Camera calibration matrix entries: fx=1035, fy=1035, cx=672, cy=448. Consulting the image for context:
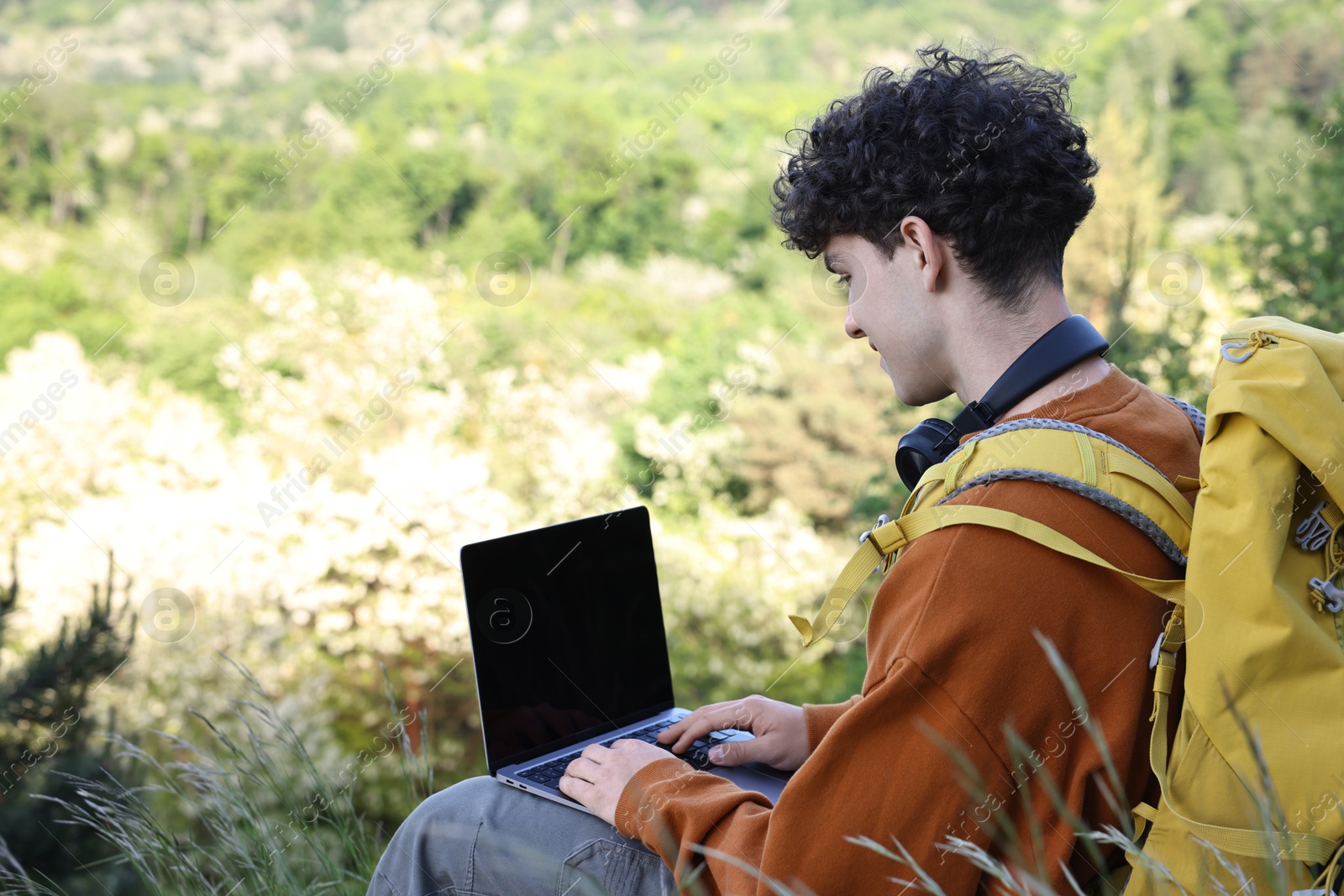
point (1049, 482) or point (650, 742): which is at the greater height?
point (1049, 482)

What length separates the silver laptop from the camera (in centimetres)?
143

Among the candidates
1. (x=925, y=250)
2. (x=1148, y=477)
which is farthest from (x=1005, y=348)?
→ (x=1148, y=477)

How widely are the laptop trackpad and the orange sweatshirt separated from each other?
339 millimetres

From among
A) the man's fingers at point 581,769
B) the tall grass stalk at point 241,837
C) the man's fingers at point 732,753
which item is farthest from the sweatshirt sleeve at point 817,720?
the tall grass stalk at point 241,837

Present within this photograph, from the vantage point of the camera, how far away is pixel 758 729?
1519 mm

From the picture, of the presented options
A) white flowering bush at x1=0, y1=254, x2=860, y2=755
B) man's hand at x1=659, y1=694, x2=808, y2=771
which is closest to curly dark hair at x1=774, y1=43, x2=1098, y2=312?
man's hand at x1=659, y1=694, x2=808, y2=771

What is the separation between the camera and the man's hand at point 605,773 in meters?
1.25

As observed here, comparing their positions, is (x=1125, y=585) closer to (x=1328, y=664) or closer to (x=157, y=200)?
(x=1328, y=664)

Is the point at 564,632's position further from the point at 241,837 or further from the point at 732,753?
the point at 241,837

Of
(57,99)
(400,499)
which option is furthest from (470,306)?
(57,99)

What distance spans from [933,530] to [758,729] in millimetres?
560

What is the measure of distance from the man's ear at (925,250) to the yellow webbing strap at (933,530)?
1.14ft

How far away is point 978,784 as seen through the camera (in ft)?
3.19

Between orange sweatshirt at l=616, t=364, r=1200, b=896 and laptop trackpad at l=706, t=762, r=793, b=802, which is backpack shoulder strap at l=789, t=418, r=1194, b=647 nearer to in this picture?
orange sweatshirt at l=616, t=364, r=1200, b=896
